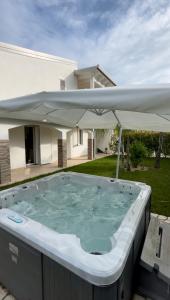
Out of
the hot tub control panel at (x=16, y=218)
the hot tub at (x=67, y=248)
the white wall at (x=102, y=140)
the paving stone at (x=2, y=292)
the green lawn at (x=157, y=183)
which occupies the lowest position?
the paving stone at (x=2, y=292)

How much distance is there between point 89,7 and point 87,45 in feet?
11.8

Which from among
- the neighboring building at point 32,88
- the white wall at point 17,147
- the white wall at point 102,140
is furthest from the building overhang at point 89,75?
the white wall at point 17,147

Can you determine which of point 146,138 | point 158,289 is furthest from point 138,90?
point 146,138

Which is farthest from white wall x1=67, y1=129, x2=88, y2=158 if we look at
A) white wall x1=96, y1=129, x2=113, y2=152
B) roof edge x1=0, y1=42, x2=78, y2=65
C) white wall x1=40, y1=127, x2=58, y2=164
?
roof edge x1=0, y1=42, x2=78, y2=65

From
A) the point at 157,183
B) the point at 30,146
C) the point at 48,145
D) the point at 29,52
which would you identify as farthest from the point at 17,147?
the point at 157,183

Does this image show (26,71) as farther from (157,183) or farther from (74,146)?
(157,183)

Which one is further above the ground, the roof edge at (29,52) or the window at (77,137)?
the roof edge at (29,52)

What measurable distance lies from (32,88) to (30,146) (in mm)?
4448

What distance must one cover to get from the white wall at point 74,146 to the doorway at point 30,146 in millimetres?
4206

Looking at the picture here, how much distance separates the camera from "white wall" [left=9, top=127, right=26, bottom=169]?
41.7ft

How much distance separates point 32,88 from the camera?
1247 cm

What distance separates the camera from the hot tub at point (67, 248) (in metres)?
2.18

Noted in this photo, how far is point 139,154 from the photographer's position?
41.6ft

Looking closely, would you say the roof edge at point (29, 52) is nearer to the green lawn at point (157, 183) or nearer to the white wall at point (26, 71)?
the white wall at point (26, 71)
